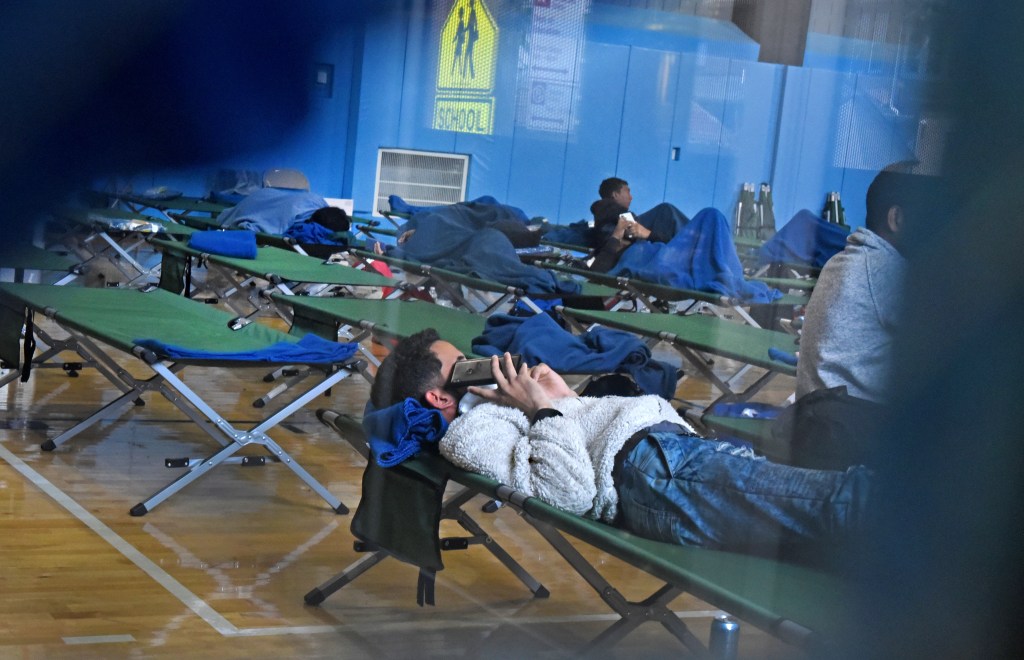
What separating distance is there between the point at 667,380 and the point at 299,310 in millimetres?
1507

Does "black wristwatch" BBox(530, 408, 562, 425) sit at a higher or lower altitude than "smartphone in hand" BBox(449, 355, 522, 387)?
lower

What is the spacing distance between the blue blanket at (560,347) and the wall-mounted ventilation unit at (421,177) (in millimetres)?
461

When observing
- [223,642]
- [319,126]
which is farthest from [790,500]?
[223,642]

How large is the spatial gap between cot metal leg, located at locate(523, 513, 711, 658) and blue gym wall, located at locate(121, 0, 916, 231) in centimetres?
73

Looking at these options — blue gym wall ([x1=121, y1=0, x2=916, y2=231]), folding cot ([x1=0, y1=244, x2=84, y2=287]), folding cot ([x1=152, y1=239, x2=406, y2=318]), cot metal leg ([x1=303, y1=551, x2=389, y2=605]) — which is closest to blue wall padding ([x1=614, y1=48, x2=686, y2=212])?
blue gym wall ([x1=121, y1=0, x2=916, y2=231])

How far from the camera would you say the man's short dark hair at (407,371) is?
5.44ft

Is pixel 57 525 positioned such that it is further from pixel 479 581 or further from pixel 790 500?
pixel 790 500

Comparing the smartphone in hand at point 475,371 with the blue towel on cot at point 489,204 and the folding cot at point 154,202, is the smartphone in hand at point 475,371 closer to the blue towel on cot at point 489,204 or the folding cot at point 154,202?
the blue towel on cot at point 489,204

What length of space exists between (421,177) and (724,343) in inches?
20.3

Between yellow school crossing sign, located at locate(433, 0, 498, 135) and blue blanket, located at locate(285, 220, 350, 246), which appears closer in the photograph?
yellow school crossing sign, located at locate(433, 0, 498, 135)

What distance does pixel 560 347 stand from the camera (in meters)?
2.05

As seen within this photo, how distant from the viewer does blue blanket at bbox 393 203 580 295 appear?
1345 millimetres

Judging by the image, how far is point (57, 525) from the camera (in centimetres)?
272

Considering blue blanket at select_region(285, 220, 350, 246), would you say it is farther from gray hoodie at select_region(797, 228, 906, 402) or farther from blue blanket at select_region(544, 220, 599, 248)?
gray hoodie at select_region(797, 228, 906, 402)
